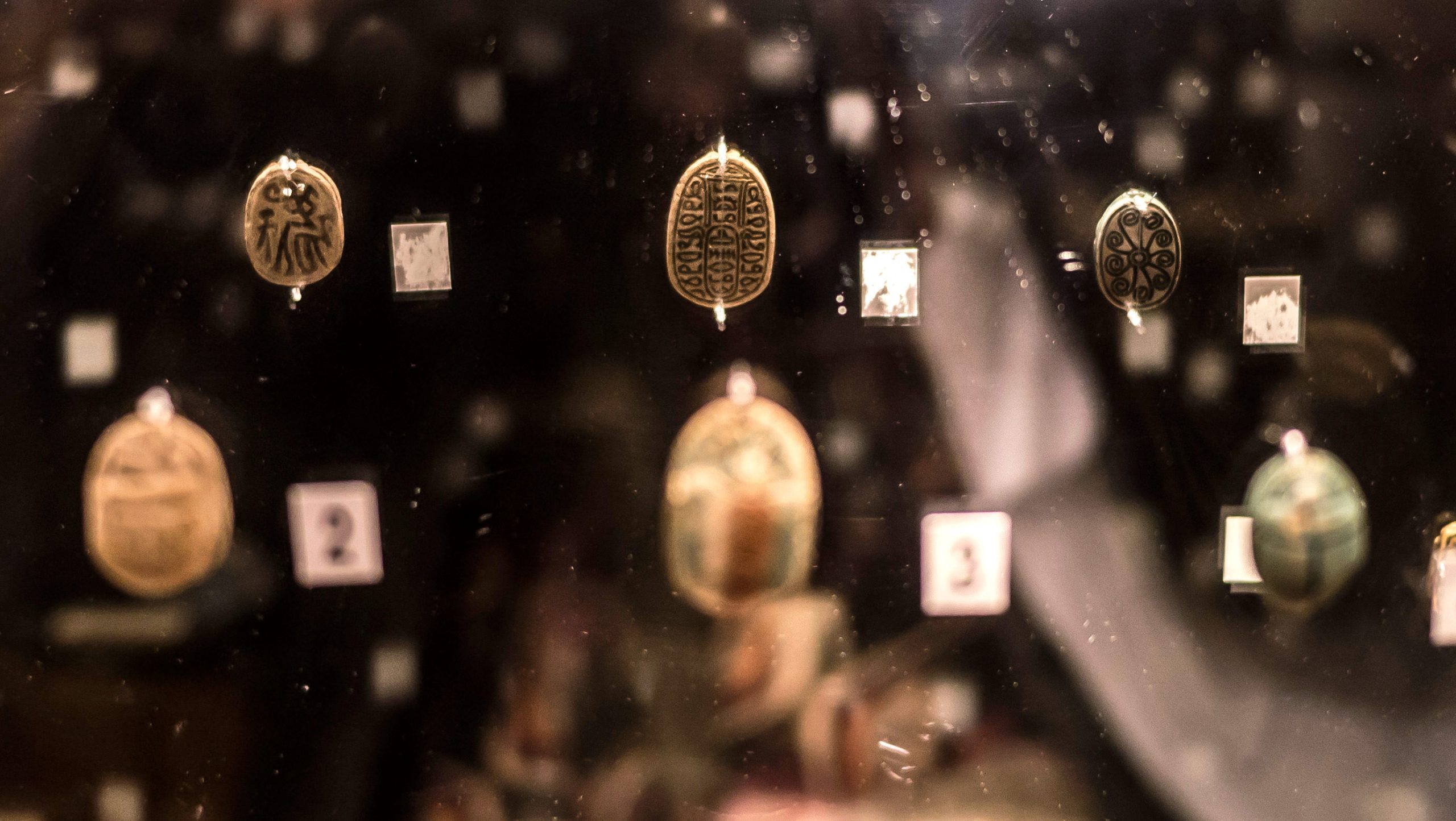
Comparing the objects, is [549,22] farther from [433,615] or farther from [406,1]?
[433,615]

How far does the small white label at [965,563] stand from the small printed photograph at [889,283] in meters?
0.27

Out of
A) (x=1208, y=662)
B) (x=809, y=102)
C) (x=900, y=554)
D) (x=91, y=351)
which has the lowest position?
(x=1208, y=662)

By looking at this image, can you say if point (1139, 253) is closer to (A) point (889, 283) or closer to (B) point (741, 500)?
(A) point (889, 283)

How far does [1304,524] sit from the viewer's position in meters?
1.10

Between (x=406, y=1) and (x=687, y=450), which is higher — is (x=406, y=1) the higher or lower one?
the higher one

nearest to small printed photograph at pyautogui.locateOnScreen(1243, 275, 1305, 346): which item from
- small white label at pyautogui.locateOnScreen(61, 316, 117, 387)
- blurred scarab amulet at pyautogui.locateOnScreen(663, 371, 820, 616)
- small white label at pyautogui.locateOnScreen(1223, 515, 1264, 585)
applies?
small white label at pyautogui.locateOnScreen(1223, 515, 1264, 585)

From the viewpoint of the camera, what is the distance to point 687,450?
1.11 metres

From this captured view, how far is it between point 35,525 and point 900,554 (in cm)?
114

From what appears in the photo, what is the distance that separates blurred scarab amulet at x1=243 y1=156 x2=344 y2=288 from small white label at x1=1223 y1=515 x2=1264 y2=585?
1189 millimetres

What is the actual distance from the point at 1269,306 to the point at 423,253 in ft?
3.52

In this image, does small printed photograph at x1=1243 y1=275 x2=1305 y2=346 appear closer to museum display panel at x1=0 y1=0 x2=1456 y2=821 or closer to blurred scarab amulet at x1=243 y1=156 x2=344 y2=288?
museum display panel at x1=0 y1=0 x2=1456 y2=821

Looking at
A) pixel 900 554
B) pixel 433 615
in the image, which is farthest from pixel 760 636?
pixel 433 615

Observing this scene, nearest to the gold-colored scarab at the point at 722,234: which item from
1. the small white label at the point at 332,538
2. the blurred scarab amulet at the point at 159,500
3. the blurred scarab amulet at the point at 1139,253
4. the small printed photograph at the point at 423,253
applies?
the small printed photograph at the point at 423,253

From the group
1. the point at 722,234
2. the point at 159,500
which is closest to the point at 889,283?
the point at 722,234
